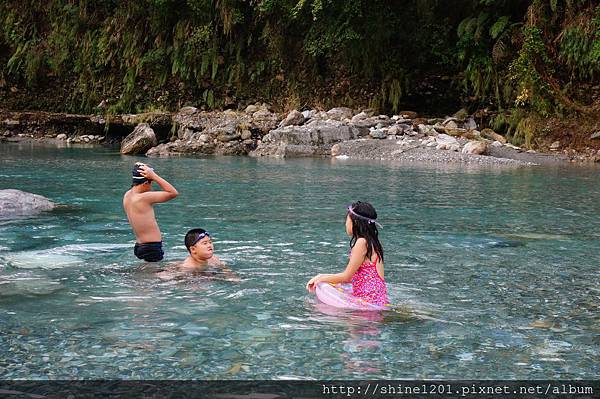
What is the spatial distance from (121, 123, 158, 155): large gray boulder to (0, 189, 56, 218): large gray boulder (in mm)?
12931

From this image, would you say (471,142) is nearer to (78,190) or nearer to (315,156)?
(315,156)

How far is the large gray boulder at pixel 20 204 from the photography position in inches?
385

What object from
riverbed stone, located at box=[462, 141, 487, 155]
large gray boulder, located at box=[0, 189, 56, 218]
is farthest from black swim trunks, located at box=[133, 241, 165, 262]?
riverbed stone, located at box=[462, 141, 487, 155]

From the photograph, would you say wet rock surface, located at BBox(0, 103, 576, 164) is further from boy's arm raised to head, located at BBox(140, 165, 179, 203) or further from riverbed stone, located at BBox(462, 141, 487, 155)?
boy's arm raised to head, located at BBox(140, 165, 179, 203)

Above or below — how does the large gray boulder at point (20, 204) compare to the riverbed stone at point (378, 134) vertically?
below

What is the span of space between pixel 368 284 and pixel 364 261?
0.59 feet

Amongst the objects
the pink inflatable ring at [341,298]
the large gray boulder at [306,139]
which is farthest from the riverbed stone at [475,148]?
the pink inflatable ring at [341,298]

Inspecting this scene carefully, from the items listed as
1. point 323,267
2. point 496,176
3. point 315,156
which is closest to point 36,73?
point 315,156

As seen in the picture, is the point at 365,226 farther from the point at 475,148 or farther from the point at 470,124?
the point at 470,124

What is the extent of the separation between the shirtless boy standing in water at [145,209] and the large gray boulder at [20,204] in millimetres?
3708

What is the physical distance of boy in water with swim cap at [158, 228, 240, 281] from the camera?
6234 mm

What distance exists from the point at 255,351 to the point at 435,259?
3.34m

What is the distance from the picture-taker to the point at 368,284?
16.9 feet

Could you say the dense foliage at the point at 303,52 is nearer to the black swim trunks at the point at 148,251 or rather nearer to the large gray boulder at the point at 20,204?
the large gray boulder at the point at 20,204
